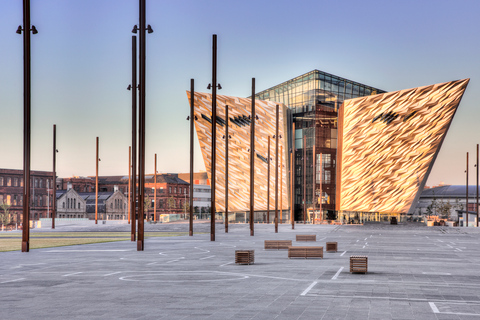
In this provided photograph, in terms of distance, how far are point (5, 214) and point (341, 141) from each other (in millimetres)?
67871

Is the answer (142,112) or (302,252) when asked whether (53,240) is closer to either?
(142,112)

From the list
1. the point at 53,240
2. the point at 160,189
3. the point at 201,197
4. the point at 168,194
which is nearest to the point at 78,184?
the point at 160,189

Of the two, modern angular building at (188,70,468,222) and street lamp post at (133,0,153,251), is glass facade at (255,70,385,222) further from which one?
street lamp post at (133,0,153,251)

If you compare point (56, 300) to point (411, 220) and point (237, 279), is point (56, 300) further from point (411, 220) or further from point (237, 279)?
point (411, 220)

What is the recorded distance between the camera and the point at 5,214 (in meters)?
119

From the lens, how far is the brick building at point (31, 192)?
125812 millimetres

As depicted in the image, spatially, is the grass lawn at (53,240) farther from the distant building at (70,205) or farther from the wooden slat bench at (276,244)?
the distant building at (70,205)

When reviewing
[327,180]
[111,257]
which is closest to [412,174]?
[327,180]

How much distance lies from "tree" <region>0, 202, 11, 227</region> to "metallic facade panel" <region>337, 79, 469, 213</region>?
6599 centimetres

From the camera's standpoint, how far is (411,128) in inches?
3484

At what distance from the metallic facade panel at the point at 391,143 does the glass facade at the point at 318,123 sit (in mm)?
6531

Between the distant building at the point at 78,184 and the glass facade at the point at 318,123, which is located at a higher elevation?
the glass facade at the point at 318,123

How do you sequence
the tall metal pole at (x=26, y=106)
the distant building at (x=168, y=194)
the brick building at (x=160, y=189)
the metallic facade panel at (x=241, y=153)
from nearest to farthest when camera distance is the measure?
the tall metal pole at (x=26, y=106) → the metallic facade panel at (x=241, y=153) → the brick building at (x=160, y=189) → the distant building at (x=168, y=194)

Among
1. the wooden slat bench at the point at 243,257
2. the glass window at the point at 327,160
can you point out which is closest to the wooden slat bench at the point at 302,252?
the wooden slat bench at the point at 243,257
